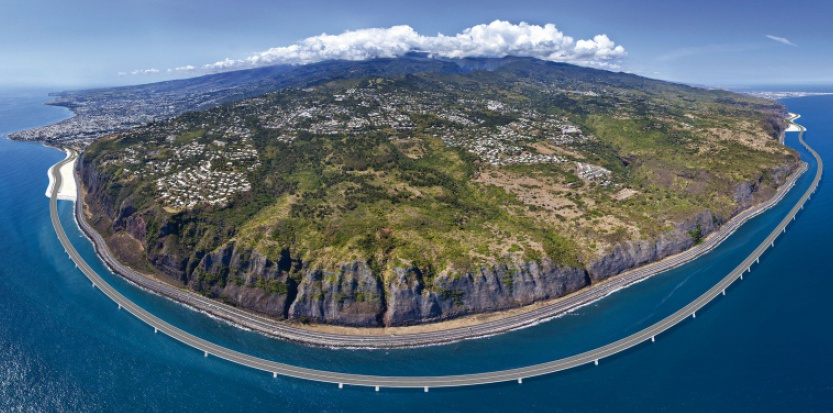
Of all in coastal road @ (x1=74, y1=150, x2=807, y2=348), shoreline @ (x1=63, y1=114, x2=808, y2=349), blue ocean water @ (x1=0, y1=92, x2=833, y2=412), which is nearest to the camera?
blue ocean water @ (x1=0, y1=92, x2=833, y2=412)

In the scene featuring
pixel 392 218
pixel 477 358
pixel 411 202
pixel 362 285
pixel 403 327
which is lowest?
pixel 477 358

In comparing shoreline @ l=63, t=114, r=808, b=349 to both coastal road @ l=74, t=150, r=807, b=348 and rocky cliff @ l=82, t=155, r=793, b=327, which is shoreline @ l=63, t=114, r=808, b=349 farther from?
rocky cliff @ l=82, t=155, r=793, b=327

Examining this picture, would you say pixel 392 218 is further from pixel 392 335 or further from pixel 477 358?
pixel 477 358

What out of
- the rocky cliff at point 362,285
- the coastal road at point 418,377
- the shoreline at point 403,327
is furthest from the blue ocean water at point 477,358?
the rocky cliff at point 362,285

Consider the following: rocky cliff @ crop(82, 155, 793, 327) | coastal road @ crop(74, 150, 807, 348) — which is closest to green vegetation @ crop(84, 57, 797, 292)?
rocky cliff @ crop(82, 155, 793, 327)

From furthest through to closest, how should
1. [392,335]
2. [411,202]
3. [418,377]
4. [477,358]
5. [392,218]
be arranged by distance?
[411,202] < [392,218] < [392,335] < [477,358] < [418,377]

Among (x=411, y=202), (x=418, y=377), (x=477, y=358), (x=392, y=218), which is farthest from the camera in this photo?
(x=411, y=202)

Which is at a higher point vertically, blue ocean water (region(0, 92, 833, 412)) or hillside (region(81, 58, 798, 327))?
hillside (region(81, 58, 798, 327))

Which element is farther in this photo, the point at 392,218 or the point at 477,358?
the point at 392,218

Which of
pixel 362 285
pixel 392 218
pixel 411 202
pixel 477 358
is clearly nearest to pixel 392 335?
pixel 362 285

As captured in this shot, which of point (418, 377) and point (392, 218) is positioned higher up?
point (392, 218)
